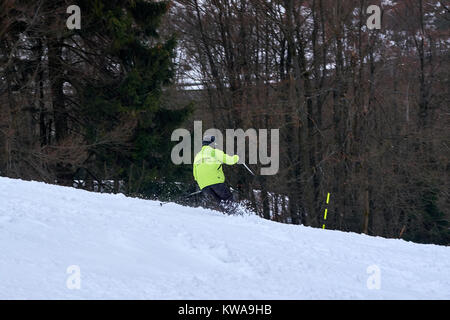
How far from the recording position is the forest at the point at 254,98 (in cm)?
2019

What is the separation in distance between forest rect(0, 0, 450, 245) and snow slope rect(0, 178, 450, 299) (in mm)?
11803

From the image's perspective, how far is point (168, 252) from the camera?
6641 millimetres

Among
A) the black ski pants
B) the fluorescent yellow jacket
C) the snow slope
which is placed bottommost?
the snow slope

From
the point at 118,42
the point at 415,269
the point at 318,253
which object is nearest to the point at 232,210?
the point at 318,253

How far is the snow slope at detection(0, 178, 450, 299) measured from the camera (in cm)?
530

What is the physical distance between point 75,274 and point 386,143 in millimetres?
19808

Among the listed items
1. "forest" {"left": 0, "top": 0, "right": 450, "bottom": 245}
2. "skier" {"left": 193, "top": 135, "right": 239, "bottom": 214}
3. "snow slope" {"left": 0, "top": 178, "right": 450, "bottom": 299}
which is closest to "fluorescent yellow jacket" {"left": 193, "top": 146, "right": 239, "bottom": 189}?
"skier" {"left": 193, "top": 135, "right": 239, "bottom": 214}

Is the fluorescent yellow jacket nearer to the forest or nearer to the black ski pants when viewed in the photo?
the black ski pants

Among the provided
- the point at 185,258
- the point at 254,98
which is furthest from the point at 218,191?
the point at 254,98

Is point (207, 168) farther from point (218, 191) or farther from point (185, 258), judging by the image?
point (185, 258)

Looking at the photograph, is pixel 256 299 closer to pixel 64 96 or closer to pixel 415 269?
pixel 415 269

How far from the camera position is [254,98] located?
24.2m

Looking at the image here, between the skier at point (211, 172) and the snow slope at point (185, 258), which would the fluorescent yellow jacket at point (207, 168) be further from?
the snow slope at point (185, 258)

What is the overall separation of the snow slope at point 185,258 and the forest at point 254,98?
1180cm
